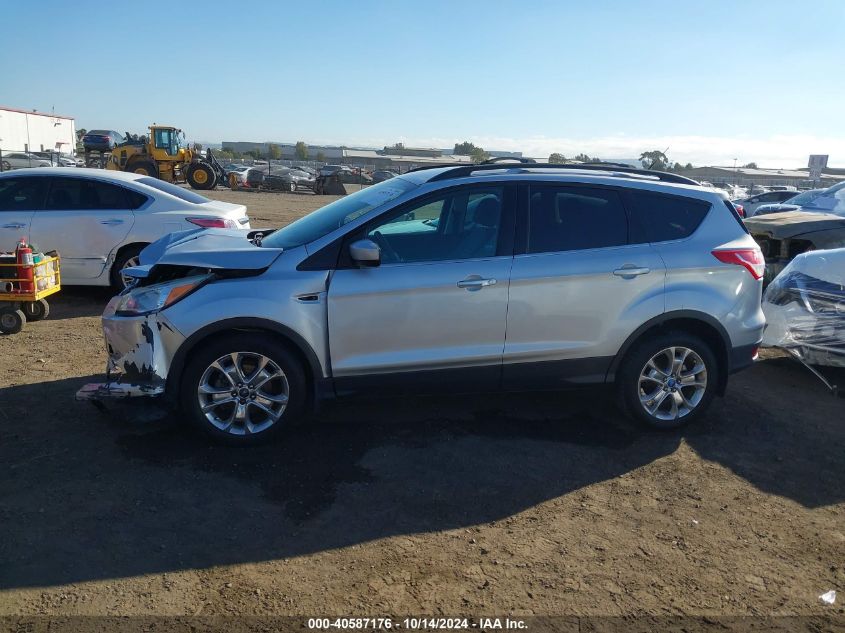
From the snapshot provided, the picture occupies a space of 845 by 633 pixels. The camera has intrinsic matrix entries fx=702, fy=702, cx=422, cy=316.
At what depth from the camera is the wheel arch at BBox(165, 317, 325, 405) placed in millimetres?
4426

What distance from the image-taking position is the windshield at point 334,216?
4789mm

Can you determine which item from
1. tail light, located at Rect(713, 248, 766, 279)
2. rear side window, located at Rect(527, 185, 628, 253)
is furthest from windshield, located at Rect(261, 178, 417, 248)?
tail light, located at Rect(713, 248, 766, 279)

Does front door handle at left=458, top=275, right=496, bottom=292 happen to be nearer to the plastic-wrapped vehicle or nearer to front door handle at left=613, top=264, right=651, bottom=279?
front door handle at left=613, top=264, right=651, bottom=279

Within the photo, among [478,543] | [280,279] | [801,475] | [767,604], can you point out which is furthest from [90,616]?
[801,475]

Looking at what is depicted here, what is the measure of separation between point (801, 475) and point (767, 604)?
5.54ft

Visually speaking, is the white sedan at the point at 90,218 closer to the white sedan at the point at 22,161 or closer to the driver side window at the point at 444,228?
the driver side window at the point at 444,228

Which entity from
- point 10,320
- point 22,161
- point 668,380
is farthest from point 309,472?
point 22,161

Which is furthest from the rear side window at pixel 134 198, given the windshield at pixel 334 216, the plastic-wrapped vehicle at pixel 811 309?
the plastic-wrapped vehicle at pixel 811 309

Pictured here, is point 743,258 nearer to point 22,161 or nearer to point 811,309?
point 811,309

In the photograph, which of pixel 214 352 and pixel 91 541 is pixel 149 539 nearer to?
pixel 91 541

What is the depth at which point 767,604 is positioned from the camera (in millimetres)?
3234

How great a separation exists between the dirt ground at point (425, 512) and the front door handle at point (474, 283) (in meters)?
1.08

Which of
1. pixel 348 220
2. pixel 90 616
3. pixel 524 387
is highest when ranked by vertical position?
pixel 348 220

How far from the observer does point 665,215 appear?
509 cm
